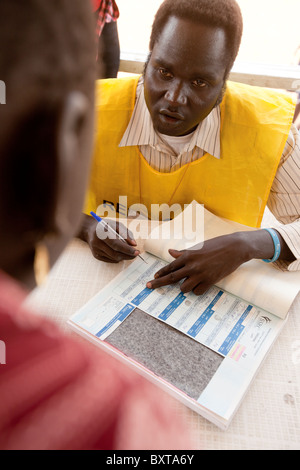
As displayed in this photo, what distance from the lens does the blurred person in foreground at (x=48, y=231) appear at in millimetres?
150

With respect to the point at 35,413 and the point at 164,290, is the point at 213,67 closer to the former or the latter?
the point at 164,290

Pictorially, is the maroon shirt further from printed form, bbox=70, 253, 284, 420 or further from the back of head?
printed form, bbox=70, 253, 284, 420

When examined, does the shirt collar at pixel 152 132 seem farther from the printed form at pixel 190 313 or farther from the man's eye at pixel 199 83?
the printed form at pixel 190 313

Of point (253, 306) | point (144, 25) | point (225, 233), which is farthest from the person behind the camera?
point (144, 25)

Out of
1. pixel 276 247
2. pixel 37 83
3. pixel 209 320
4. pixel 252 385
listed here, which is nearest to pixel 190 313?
pixel 209 320

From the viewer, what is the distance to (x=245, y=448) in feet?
1.60

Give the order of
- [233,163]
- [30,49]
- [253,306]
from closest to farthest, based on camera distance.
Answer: [30,49], [253,306], [233,163]

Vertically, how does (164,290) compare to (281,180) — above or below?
below

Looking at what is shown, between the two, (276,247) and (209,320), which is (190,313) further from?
A: (276,247)

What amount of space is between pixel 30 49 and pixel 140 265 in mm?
614

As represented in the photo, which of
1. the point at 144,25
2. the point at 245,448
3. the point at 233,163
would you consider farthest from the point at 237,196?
the point at 144,25

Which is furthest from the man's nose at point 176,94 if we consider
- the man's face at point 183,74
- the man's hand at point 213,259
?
the man's hand at point 213,259

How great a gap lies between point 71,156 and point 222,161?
82cm

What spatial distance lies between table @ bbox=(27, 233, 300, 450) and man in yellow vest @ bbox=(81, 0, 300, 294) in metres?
0.06
